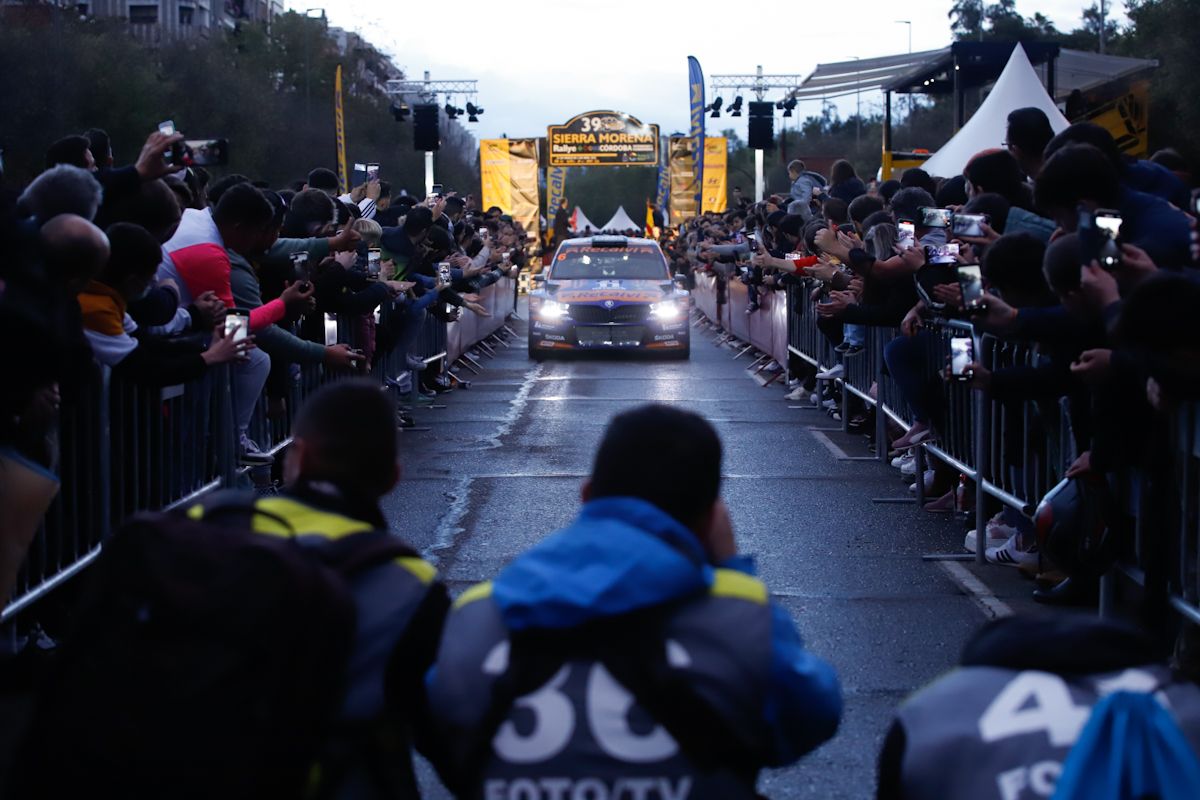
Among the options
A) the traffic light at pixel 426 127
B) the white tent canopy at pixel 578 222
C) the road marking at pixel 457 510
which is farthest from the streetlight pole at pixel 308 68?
the road marking at pixel 457 510

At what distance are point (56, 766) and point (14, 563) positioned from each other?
7.90 ft

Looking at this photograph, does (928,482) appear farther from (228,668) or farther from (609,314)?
(609,314)

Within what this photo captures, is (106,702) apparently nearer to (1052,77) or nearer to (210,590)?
(210,590)

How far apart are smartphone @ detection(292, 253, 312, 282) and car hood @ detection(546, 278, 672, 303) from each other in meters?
13.3

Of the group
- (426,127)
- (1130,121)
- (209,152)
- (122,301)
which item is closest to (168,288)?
(122,301)

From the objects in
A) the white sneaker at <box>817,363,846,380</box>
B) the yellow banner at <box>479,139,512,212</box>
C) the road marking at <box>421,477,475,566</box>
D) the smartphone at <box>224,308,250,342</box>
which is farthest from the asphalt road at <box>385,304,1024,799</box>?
the yellow banner at <box>479,139,512,212</box>

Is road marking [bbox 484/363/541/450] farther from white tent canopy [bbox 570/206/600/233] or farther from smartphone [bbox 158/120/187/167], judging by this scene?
white tent canopy [bbox 570/206/600/233]

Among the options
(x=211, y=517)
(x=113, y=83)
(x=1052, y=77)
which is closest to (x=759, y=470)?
(x=211, y=517)

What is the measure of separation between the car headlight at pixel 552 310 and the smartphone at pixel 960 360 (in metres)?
15.9

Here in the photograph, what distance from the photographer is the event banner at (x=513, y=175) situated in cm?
5303

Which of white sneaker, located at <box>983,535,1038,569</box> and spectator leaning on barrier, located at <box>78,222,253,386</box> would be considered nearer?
spectator leaning on barrier, located at <box>78,222,253,386</box>

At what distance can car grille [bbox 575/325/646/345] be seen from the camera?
22734 mm

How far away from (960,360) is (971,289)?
417 millimetres

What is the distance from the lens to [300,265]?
9.47 m
